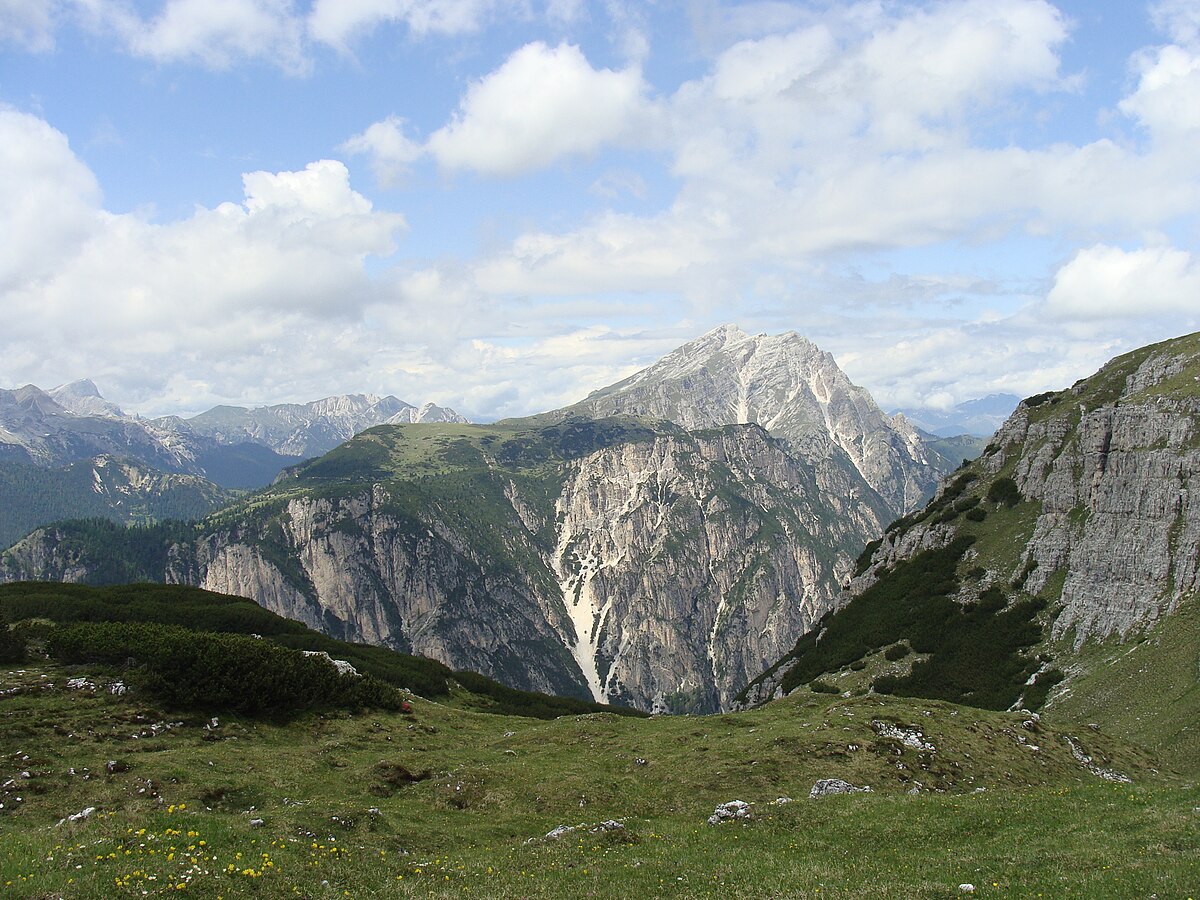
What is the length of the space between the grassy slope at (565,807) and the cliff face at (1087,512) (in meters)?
46.5

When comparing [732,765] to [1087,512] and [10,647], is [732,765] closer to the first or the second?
[10,647]

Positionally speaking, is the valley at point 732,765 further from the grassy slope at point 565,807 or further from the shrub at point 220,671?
the shrub at point 220,671

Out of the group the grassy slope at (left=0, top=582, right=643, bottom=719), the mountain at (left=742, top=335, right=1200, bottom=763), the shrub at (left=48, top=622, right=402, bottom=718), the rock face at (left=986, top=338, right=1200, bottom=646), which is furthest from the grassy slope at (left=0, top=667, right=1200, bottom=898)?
the rock face at (left=986, top=338, right=1200, bottom=646)

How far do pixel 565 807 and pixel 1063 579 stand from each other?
309 feet

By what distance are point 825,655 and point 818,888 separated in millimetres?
116105

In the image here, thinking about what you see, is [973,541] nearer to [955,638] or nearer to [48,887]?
[955,638]

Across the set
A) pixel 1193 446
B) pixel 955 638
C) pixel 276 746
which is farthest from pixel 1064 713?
pixel 276 746

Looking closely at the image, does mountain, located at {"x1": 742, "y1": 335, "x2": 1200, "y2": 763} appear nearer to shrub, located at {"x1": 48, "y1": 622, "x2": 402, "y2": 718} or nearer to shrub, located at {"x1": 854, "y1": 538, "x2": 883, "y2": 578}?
shrub, located at {"x1": 854, "y1": 538, "x2": 883, "y2": 578}

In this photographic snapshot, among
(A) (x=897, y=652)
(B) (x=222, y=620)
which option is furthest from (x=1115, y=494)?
(B) (x=222, y=620)

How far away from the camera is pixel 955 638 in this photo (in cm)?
10794

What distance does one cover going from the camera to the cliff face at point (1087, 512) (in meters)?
92.8

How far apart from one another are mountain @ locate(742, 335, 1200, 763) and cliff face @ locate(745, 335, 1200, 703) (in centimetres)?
26

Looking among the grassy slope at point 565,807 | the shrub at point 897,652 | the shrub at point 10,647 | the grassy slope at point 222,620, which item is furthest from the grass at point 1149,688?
the shrub at point 10,647

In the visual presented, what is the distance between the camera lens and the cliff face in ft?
305
